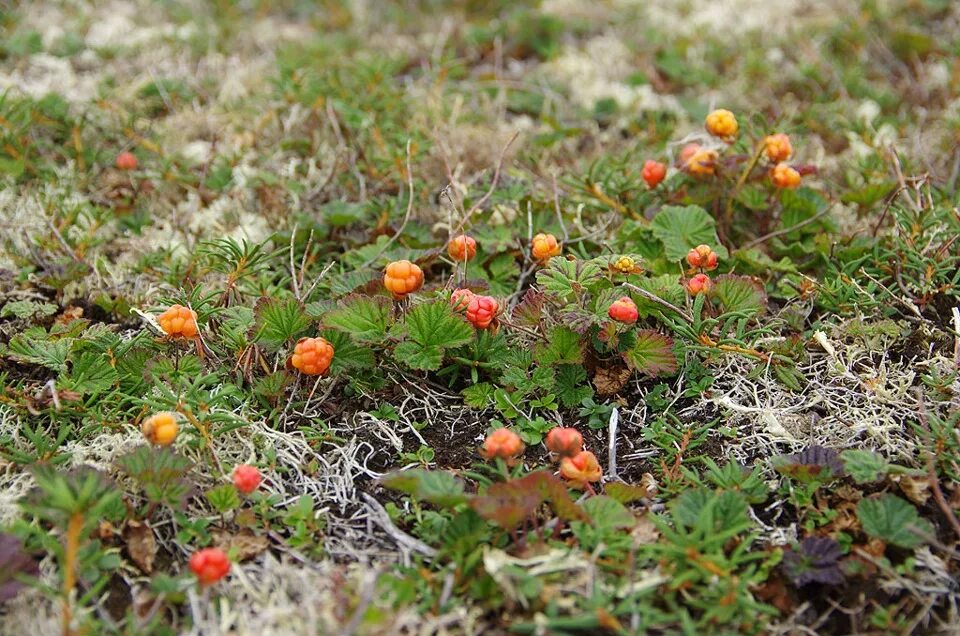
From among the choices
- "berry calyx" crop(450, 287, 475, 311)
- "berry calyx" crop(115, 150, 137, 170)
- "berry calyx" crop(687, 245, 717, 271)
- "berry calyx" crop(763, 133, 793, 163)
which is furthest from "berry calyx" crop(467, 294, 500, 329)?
"berry calyx" crop(115, 150, 137, 170)

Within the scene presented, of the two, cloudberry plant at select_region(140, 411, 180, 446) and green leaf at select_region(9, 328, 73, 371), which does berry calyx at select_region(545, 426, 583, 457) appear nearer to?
cloudberry plant at select_region(140, 411, 180, 446)

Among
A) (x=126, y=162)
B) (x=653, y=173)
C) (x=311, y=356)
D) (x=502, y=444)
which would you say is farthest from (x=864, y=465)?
(x=126, y=162)

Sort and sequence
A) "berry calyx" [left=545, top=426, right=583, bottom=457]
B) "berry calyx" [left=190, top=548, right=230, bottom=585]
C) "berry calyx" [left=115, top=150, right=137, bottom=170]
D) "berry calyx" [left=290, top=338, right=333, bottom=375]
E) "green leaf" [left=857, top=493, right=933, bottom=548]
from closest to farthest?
"berry calyx" [left=190, top=548, right=230, bottom=585] → "green leaf" [left=857, top=493, right=933, bottom=548] → "berry calyx" [left=545, top=426, right=583, bottom=457] → "berry calyx" [left=290, top=338, right=333, bottom=375] → "berry calyx" [left=115, top=150, right=137, bottom=170]

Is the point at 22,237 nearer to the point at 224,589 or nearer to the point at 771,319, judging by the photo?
the point at 224,589

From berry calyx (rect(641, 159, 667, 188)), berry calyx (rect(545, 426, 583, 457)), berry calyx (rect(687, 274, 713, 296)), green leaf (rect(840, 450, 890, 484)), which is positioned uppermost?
berry calyx (rect(641, 159, 667, 188))

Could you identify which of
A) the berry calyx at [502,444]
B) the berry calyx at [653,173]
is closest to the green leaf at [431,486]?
the berry calyx at [502,444]

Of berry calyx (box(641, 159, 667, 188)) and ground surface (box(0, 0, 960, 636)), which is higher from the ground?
berry calyx (box(641, 159, 667, 188))

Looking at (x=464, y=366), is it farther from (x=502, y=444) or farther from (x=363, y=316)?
(x=502, y=444)

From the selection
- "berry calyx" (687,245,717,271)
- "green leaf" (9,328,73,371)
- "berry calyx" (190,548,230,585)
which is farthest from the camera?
"berry calyx" (687,245,717,271)
